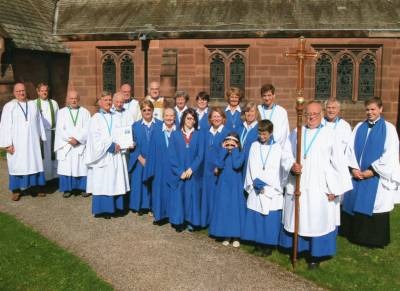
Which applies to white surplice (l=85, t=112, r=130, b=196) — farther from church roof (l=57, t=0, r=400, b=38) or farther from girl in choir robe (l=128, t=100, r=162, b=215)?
church roof (l=57, t=0, r=400, b=38)

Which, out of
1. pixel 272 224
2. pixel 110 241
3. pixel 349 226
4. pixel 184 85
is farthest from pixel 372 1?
pixel 110 241

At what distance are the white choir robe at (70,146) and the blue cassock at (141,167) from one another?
1.57m

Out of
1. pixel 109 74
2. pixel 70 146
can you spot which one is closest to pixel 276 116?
pixel 70 146

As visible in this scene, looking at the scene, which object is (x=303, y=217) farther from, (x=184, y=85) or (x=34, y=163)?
(x=184, y=85)

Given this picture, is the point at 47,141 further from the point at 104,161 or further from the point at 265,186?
the point at 265,186

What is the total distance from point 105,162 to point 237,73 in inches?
338

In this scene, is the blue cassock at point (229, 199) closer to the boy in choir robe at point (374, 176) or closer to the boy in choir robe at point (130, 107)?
the boy in choir robe at point (374, 176)

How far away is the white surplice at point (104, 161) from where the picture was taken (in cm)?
712

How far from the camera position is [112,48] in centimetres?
1528

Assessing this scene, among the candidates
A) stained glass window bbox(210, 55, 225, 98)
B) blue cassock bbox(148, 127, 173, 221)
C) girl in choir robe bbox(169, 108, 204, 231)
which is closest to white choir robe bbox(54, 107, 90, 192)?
blue cassock bbox(148, 127, 173, 221)

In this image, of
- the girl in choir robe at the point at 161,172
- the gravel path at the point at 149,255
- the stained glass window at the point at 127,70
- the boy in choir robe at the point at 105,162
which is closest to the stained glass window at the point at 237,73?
the stained glass window at the point at 127,70

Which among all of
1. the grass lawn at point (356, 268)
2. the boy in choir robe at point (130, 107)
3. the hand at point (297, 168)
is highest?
the boy in choir robe at point (130, 107)

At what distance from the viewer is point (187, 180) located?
21.1 ft

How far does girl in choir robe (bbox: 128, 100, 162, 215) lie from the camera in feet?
23.0
